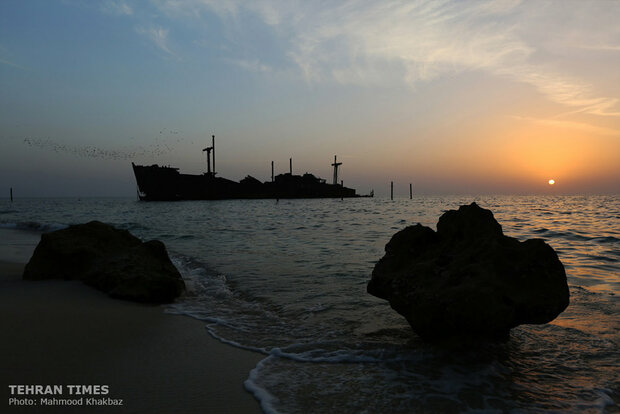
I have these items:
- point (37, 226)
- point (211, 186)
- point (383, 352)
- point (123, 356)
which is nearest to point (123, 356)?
point (123, 356)

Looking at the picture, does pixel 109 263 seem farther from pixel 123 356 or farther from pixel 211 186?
pixel 211 186

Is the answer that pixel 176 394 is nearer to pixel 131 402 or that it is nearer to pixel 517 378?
pixel 131 402

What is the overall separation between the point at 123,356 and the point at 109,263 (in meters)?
2.91

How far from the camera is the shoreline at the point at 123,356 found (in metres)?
2.39

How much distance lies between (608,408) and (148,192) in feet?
190

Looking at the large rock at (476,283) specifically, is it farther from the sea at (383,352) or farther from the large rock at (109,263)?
the large rock at (109,263)

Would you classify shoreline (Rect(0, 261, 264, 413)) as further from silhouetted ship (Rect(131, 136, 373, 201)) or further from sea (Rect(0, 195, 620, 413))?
silhouetted ship (Rect(131, 136, 373, 201))

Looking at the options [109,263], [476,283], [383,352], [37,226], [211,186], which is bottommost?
[383,352]

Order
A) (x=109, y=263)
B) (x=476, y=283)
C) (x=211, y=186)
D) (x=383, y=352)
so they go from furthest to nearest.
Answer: (x=211, y=186), (x=109, y=263), (x=383, y=352), (x=476, y=283)

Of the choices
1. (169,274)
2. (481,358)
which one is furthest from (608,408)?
(169,274)

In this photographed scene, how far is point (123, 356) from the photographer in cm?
304

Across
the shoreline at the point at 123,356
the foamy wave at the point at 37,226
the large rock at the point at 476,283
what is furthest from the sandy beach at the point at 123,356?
the foamy wave at the point at 37,226

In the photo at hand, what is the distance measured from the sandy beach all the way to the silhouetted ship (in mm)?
53074

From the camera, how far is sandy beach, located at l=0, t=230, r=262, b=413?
94.3 inches
